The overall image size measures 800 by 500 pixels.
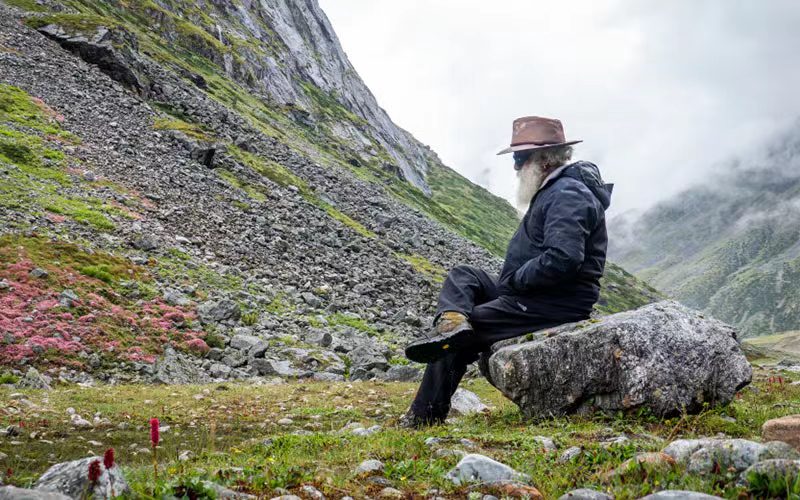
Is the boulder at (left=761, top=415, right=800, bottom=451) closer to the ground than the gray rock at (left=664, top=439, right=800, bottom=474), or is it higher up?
higher up

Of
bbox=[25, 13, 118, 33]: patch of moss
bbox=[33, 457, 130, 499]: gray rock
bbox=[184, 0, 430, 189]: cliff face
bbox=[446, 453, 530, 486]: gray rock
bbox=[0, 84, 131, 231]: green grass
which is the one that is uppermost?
bbox=[184, 0, 430, 189]: cliff face

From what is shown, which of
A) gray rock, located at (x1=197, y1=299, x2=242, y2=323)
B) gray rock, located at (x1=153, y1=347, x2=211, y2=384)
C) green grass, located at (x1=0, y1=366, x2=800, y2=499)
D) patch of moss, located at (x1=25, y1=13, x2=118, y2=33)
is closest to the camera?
green grass, located at (x1=0, y1=366, x2=800, y2=499)

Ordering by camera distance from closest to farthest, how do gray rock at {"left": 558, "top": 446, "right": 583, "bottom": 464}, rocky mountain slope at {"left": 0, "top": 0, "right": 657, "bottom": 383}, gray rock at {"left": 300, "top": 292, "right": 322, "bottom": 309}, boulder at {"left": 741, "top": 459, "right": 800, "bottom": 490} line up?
1. boulder at {"left": 741, "top": 459, "right": 800, "bottom": 490}
2. gray rock at {"left": 558, "top": 446, "right": 583, "bottom": 464}
3. rocky mountain slope at {"left": 0, "top": 0, "right": 657, "bottom": 383}
4. gray rock at {"left": 300, "top": 292, "right": 322, "bottom": 309}

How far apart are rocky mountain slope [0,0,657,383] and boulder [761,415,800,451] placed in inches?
444

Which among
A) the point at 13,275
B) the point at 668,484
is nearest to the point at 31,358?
the point at 13,275

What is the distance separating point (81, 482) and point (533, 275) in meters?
5.53

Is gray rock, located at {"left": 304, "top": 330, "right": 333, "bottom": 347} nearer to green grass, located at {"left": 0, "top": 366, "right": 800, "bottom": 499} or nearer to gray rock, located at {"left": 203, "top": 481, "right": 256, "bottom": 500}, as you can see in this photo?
green grass, located at {"left": 0, "top": 366, "right": 800, "bottom": 499}

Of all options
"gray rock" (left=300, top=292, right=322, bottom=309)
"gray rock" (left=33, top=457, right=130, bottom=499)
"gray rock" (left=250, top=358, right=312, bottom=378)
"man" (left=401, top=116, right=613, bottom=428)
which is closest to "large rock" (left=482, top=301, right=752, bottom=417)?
"man" (left=401, top=116, right=613, bottom=428)

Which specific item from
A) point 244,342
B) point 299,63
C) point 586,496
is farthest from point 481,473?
point 299,63

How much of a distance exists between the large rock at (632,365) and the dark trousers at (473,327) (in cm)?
41

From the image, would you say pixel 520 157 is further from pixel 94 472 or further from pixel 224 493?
pixel 94 472

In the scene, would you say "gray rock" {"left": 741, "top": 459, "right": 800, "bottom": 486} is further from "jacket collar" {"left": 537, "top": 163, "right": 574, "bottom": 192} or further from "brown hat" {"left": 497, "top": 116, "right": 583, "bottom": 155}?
"brown hat" {"left": 497, "top": 116, "right": 583, "bottom": 155}

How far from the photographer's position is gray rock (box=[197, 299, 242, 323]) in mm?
18312

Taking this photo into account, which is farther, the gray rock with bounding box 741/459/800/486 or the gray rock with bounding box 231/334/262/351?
the gray rock with bounding box 231/334/262/351
